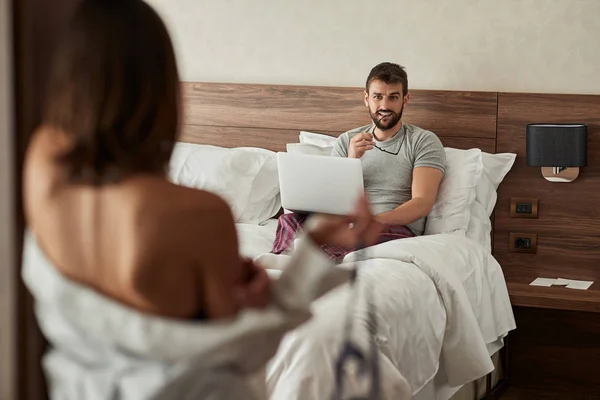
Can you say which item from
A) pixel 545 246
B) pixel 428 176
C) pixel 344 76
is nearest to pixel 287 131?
pixel 344 76

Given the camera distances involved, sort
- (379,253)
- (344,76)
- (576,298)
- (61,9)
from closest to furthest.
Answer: (61,9)
(379,253)
(576,298)
(344,76)

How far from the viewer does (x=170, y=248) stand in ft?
3.29

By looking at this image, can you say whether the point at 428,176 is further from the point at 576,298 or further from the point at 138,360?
the point at 138,360

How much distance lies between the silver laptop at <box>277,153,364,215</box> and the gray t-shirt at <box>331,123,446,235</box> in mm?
228

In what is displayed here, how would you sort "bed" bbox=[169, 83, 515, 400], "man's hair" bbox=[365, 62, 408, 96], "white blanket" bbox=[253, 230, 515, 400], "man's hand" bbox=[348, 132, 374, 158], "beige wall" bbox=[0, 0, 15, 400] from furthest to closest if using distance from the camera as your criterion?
"man's hair" bbox=[365, 62, 408, 96] → "man's hand" bbox=[348, 132, 374, 158] → "bed" bbox=[169, 83, 515, 400] → "white blanket" bbox=[253, 230, 515, 400] → "beige wall" bbox=[0, 0, 15, 400]

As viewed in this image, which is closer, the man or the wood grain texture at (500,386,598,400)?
the man

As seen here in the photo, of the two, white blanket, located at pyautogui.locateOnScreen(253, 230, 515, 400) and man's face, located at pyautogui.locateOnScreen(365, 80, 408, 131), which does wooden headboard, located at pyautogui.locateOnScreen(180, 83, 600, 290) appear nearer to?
man's face, located at pyautogui.locateOnScreen(365, 80, 408, 131)

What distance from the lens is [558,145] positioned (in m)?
2.72

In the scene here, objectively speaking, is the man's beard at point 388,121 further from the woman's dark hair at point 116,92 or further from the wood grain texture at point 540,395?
the woman's dark hair at point 116,92

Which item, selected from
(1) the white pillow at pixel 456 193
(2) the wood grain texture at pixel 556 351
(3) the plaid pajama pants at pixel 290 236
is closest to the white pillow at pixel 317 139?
(1) the white pillow at pixel 456 193

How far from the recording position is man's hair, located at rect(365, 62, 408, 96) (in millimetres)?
2627

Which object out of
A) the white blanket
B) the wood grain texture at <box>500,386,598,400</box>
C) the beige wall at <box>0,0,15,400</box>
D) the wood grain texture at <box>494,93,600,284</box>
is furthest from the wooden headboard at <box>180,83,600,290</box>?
the beige wall at <box>0,0,15,400</box>

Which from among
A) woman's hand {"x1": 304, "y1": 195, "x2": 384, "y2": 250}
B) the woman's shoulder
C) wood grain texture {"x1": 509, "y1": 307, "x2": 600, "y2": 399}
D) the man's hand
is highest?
the man's hand

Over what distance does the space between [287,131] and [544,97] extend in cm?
78
